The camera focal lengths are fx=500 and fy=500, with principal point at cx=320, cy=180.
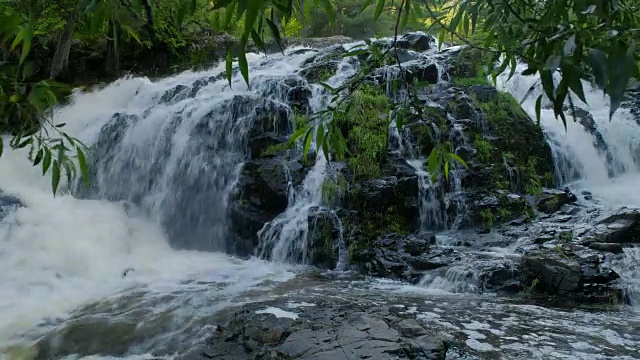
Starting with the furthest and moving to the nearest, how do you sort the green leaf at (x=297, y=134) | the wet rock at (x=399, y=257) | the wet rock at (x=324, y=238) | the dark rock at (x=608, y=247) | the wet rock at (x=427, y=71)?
1. the wet rock at (x=427, y=71)
2. the wet rock at (x=324, y=238)
3. the wet rock at (x=399, y=257)
4. the dark rock at (x=608, y=247)
5. the green leaf at (x=297, y=134)

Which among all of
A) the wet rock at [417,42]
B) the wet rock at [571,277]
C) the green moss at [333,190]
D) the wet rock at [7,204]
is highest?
the wet rock at [417,42]

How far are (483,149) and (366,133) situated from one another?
245 centimetres

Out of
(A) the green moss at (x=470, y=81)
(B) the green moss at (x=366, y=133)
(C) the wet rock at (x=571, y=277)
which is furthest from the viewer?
(A) the green moss at (x=470, y=81)

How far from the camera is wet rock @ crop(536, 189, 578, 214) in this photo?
29.8 ft

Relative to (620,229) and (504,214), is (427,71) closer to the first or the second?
(504,214)

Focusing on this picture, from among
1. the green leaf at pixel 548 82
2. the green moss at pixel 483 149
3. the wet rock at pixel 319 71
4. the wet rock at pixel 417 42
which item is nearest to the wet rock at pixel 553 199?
the green moss at pixel 483 149

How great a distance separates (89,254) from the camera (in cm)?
827

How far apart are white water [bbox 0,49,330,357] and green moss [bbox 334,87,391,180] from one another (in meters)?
2.59

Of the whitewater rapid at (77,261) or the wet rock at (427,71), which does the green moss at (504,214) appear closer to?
the whitewater rapid at (77,261)

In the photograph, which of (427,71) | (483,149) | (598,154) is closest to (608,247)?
(483,149)

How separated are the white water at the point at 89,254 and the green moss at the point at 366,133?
259 centimetres

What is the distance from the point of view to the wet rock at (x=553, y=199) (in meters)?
9.09

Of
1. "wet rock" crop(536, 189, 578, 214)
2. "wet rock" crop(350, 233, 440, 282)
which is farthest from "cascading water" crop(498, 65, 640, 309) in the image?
"wet rock" crop(350, 233, 440, 282)

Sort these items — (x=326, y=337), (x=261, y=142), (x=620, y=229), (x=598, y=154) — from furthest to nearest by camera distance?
(x=598, y=154) < (x=261, y=142) < (x=620, y=229) < (x=326, y=337)
